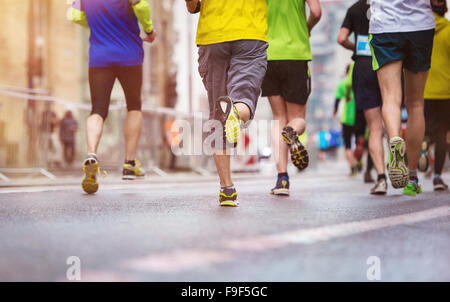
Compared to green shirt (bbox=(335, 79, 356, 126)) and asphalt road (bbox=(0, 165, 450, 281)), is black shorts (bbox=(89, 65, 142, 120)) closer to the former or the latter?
asphalt road (bbox=(0, 165, 450, 281))

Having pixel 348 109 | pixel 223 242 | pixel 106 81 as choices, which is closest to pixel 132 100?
pixel 106 81

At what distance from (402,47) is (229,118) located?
2005mm

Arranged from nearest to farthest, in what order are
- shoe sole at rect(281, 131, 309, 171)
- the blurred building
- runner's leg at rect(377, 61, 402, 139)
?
shoe sole at rect(281, 131, 309, 171)
runner's leg at rect(377, 61, 402, 139)
the blurred building

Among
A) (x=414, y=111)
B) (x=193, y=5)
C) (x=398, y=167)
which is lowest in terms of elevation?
(x=398, y=167)

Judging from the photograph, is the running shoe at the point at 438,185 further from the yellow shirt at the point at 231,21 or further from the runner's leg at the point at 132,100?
the runner's leg at the point at 132,100

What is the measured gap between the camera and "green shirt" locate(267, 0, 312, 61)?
485cm

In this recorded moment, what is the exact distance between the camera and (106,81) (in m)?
5.02

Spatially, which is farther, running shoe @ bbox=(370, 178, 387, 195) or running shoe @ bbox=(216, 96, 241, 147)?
running shoe @ bbox=(370, 178, 387, 195)

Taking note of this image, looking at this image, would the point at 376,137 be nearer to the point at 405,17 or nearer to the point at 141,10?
the point at 405,17

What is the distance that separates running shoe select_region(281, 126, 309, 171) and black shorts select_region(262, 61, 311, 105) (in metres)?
0.58

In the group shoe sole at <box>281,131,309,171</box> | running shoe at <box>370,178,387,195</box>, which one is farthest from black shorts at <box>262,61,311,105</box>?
running shoe at <box>370,178,387,195</box>

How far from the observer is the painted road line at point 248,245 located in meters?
1.82

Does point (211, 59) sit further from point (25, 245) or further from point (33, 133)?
point (33, 133)

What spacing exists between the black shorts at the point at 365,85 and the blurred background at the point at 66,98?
499cm
